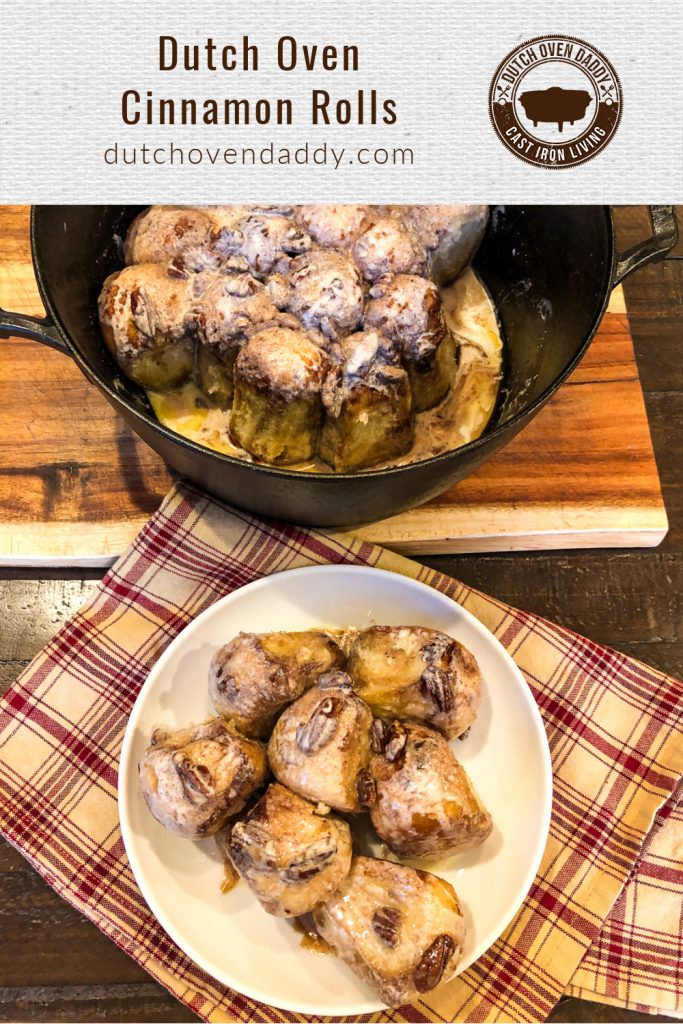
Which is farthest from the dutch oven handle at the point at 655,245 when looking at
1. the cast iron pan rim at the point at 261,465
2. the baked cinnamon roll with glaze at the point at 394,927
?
the baked cinnamon roll with glaze at the point at 394,927

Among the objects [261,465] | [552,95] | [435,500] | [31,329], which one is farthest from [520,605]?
[31,329]

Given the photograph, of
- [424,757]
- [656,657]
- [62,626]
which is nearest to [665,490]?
[656,657]

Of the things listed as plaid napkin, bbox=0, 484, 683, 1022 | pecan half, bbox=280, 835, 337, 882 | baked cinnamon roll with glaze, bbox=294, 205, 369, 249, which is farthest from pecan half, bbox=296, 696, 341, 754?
baked cinnamon roll with glaze, bbox=294, 205, 369, 249

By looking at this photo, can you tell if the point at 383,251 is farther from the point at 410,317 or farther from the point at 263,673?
the point at 263,673

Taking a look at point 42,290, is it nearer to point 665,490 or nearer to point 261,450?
point 261,450

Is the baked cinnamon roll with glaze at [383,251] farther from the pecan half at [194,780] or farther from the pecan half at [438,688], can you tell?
the pecan half at [194,780]

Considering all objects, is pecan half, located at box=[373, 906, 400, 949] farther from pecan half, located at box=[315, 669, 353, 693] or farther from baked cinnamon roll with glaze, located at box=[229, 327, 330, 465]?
baked cinnamon roll with glaze, located at box=[229, 327, 330, 465]
